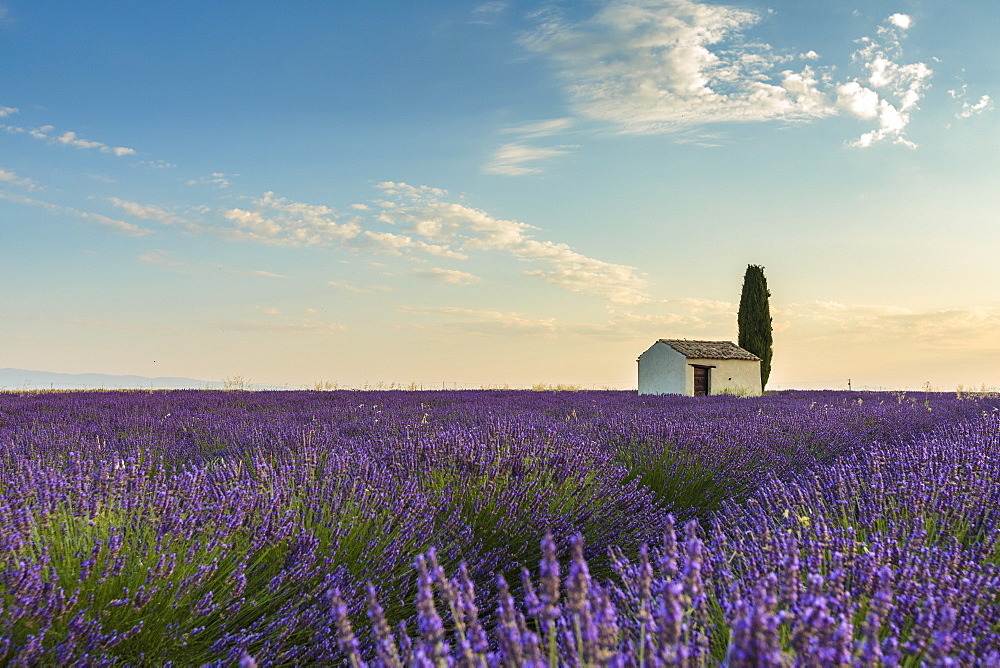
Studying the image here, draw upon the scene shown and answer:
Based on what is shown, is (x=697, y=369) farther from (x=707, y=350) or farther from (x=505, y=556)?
(x=505, y=556)

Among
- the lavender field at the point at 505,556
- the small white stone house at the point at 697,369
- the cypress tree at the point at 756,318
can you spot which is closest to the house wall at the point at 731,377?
the small white stone house at the point at 697,369

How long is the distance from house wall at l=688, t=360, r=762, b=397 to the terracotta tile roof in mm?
115

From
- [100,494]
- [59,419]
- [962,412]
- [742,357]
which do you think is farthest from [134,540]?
[742,357]

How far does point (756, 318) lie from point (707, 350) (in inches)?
172

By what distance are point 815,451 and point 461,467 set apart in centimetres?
296

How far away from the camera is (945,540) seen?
2598mm

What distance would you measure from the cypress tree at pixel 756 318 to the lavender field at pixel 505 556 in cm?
1728

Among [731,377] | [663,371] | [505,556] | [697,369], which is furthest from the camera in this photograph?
[731,377]

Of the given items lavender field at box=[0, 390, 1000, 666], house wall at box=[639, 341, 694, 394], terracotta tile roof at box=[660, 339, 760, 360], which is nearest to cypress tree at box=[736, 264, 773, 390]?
terracotta tile roof at box=[660, 339, 760, 360]

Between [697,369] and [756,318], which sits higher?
[756,318]

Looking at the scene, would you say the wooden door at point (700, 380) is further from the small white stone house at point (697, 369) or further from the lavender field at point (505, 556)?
the lavender field at point (505, 556)

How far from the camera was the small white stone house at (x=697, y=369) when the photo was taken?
1756cm

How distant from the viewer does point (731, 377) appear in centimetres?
1845

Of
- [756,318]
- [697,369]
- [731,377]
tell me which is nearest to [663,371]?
[697,369]
